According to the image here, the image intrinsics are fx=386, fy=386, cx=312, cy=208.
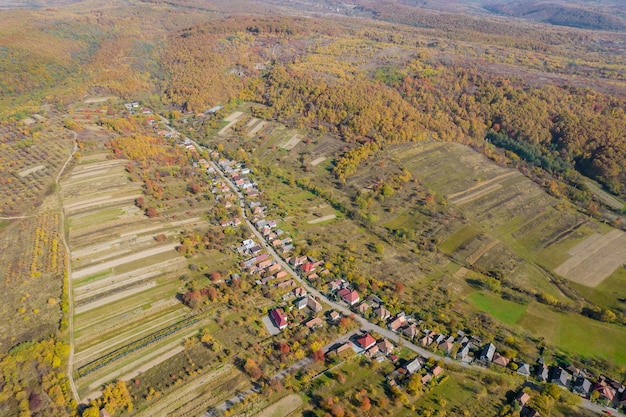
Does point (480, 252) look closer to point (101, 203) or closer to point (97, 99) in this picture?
point (101, 203)

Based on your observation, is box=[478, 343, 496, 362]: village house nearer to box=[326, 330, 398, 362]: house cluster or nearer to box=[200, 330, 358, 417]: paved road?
box=[326, 330, 398, 362]: house cluster

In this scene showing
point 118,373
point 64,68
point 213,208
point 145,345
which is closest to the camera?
point 118,373

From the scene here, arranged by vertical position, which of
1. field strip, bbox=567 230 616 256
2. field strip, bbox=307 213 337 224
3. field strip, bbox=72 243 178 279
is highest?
field strip, bbox=567 230 616 256

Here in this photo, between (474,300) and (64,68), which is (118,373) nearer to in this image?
(474,300)

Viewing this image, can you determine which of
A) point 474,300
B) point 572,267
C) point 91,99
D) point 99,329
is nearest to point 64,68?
point 91,99

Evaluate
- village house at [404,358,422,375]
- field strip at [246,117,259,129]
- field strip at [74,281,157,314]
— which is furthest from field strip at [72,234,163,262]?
field strip at [246,117,259,129]

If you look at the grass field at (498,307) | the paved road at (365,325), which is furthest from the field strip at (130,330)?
the grass field at (498,307)
